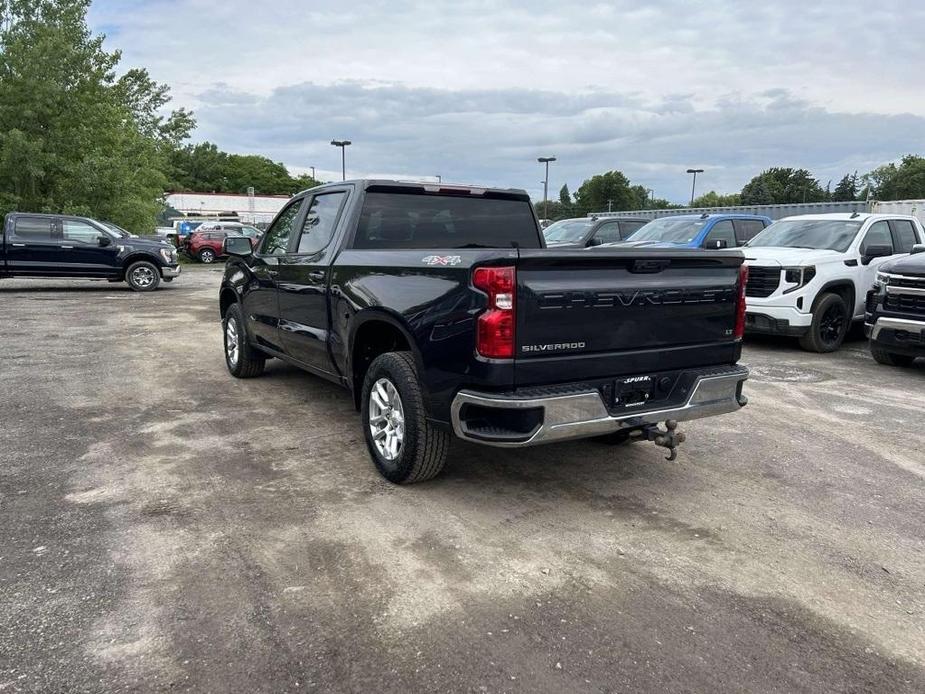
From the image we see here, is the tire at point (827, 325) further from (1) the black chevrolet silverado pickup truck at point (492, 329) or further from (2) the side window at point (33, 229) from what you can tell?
(2) the side window at point (33, 229)

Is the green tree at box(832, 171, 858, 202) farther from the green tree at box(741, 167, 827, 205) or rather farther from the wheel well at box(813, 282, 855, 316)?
the wheel well at box(813, 282, 855, 316)

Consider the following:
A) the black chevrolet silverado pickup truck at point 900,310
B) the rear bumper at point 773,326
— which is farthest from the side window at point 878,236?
the rear bumper at point 773,326

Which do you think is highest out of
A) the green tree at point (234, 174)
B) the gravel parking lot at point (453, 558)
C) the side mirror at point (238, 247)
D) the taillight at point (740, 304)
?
the green tree at point (234, 174)

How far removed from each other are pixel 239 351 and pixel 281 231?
5.02ft

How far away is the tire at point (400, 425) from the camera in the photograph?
4.05 metres

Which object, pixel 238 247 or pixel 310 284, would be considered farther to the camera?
pixel 238 247

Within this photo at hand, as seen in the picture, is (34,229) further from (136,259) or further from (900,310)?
(900,310)

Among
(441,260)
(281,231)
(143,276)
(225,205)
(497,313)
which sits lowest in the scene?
(143,276)

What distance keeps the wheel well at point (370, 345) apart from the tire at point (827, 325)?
268 inches

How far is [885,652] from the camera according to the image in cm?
272

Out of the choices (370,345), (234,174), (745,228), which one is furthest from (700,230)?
(234,174)

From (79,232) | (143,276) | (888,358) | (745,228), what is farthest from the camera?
(143,276)

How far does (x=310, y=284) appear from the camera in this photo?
17.4 ft

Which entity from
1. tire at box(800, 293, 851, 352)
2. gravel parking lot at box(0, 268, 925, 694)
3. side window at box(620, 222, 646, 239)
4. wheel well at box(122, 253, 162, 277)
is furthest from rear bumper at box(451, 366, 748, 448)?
wheel well at box(122, 253, 162, 277)
